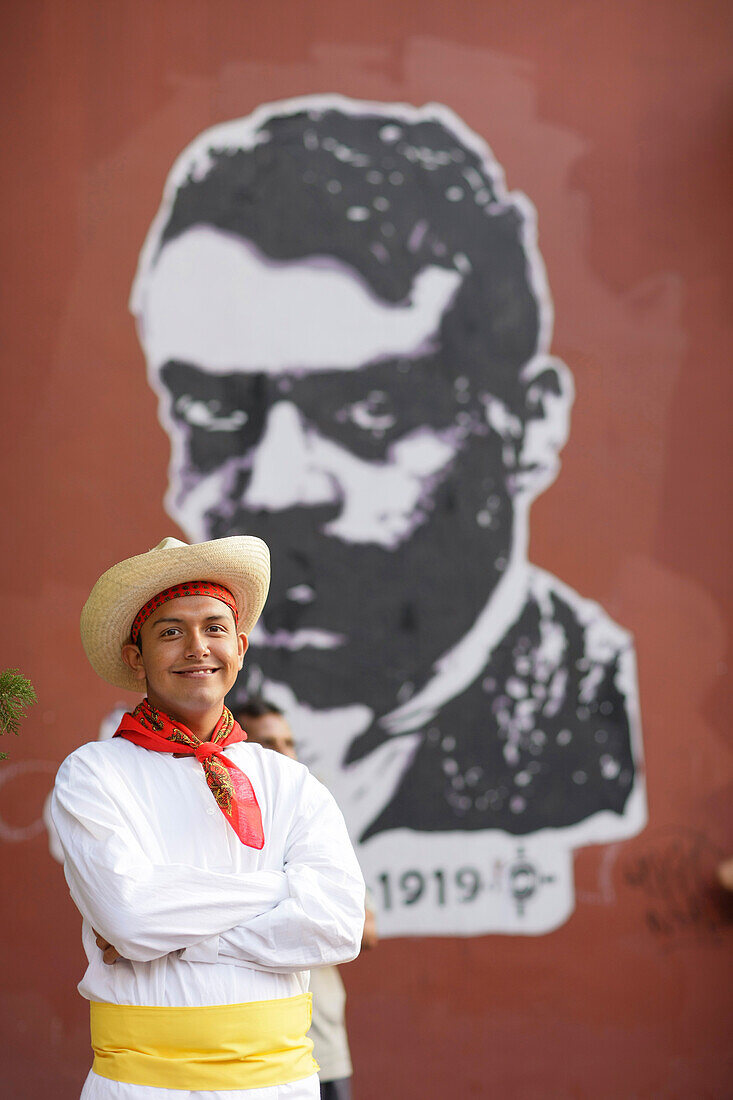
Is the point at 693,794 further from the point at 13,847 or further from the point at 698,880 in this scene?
the point at 13,847

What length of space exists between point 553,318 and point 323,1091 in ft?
7.69

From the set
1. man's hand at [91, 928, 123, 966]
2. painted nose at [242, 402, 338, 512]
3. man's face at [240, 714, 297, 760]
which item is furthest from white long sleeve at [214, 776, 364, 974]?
painted nose at [242, 402, 338, 512]

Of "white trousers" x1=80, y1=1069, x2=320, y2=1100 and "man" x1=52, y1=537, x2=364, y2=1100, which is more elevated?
"man" x1=52, y1=537, x2=364, y2=1100

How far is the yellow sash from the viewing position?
5.47 ft

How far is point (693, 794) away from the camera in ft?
11.5

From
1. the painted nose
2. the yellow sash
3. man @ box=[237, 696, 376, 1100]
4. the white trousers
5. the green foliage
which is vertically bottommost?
man @ box=[237, 696, 376, 1100]

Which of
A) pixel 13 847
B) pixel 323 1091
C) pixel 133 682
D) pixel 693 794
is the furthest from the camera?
pixel 693 794

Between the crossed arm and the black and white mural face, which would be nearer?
the crossed arm

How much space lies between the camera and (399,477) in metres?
3.56

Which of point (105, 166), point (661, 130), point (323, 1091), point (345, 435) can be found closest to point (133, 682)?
point (323, 1091)

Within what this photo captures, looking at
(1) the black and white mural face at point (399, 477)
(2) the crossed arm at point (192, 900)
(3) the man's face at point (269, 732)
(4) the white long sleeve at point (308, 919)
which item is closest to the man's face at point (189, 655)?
(2) the crossed arm at point (192, 900)

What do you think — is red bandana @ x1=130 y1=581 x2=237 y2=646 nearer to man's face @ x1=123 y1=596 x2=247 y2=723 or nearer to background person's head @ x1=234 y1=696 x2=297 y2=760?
man's face @ x1=123 y1=596 x2=247 y2=723

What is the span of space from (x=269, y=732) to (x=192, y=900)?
1101mm

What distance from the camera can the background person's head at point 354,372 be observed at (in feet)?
11.4
